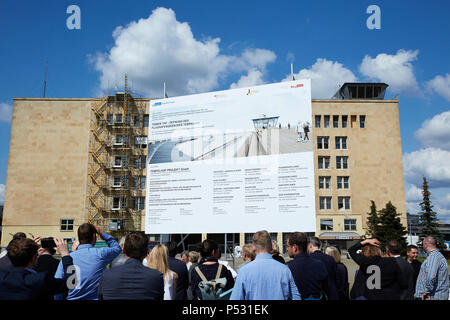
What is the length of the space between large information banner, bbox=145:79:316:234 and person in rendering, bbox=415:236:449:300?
4.88 metres

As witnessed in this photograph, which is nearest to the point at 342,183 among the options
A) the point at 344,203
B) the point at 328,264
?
the point at 344,203

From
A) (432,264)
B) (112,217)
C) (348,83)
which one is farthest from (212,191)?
(348,83)

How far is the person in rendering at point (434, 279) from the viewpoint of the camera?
18.1 ft

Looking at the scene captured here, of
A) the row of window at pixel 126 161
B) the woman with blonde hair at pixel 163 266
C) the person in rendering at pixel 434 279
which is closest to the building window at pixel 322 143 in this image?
the row of window at pixel 126 161

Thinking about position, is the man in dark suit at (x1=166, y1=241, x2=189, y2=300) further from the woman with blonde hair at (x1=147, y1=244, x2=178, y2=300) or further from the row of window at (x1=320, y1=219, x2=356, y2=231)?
the row of window at (x1=320, y1=219, x2=356, y2=231)

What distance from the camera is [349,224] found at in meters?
45.8

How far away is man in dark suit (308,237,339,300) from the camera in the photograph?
4.75 m

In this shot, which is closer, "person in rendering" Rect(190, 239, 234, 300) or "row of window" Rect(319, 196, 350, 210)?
"person in rendering" Rect(190, 239, 234, 300)

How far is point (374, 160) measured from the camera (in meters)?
47.3

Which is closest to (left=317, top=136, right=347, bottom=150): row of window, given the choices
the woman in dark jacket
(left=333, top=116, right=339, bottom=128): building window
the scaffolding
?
(left=333, top=116, right=339, bottom=128): building window

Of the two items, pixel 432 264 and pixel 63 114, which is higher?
pixel 63 114

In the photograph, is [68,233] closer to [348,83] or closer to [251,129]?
[251,129]
